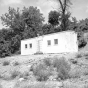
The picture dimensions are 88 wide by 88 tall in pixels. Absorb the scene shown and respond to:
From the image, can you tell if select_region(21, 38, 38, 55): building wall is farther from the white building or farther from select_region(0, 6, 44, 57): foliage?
select_region(0, 6, 44, 57): foliage

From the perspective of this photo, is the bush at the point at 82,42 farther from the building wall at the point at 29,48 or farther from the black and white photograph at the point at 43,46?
the building wall at the point at 29,48

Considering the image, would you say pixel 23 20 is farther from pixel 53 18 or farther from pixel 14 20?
pixel 53 18

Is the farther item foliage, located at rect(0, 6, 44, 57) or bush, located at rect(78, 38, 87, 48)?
foliage, located at rect(0, 6, 44, 57)

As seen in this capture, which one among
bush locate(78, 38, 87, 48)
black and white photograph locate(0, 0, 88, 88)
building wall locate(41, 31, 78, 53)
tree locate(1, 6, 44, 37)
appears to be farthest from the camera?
tree locate(1, 6, 44, 37)

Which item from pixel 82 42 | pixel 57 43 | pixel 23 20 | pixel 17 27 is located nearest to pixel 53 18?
pixel 23 20

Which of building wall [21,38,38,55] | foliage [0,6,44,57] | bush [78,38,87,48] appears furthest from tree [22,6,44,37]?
building wall [21,38,38,55]

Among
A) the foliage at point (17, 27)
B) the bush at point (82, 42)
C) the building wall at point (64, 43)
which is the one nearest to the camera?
the building wall at point (64, 43)

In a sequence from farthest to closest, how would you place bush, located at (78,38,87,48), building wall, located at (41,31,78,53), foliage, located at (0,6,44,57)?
foliage, located at (0,6,44,57) < bush, located at (78,38,87,48) < building wall, located at (41,31,78,53)

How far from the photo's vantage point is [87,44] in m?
27.0

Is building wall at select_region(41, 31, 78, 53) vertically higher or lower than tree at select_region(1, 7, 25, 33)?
lower

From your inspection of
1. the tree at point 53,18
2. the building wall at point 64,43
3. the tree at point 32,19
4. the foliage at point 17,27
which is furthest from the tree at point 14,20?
the building wall at point 64,43

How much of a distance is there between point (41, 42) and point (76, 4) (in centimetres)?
842

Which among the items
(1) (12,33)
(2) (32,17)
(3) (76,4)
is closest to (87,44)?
(3) (76,4)

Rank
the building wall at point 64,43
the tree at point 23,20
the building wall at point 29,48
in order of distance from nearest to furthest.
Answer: the building wall at point 64,43 < the building wall at point 29,48 < the tree at point 23,20
